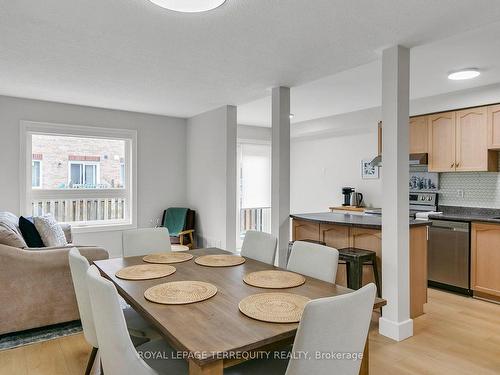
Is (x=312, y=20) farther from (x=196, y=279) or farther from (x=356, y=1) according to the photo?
(x=196, y=279)

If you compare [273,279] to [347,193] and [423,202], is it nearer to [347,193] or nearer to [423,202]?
[423,202]

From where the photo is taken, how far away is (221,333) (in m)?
1.24

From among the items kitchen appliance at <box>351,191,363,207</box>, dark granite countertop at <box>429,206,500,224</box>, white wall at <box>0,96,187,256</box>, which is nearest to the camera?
dark granite countertop at <box>429,206,500,224</box>

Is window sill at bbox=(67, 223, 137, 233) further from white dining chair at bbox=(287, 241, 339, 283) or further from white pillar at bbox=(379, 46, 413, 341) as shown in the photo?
white pillar at bbox=(379, 46, 413, 341)

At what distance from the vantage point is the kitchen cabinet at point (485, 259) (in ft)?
11.7

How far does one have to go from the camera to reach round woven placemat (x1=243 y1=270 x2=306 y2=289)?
1.81 m

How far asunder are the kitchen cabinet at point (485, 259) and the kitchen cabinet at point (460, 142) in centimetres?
81

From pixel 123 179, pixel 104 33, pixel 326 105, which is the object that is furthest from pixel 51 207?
pixel 326 105

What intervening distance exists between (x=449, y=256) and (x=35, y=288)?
13.7ft

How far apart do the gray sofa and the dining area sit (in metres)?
0.70

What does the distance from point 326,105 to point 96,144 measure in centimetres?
359

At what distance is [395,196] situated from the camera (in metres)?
2.70

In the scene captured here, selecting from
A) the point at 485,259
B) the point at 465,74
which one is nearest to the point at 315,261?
the point at 485,259

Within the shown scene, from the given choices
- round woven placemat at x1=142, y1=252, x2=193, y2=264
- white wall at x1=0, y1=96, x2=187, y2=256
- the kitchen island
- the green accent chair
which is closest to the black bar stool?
the kitchen island
